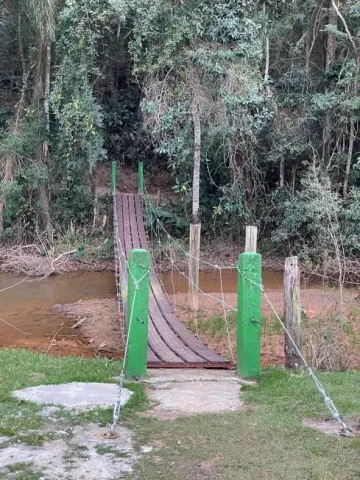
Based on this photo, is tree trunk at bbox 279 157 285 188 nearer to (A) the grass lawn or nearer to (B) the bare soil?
(B) the bare soil

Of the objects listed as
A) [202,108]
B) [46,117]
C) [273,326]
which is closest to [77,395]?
[273,326]

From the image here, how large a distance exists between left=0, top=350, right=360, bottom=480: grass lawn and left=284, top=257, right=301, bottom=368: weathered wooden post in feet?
2.60

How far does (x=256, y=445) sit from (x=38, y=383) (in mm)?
1710

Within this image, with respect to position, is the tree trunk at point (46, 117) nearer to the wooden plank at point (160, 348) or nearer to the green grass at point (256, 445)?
the wooden plank at point (160, 348)

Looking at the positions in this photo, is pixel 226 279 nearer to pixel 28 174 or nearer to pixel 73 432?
pixel 28 174

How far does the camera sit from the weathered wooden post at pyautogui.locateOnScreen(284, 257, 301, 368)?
16.6 ft

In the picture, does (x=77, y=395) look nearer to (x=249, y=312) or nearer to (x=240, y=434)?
(x=240, y=434)

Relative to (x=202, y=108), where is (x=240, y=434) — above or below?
below

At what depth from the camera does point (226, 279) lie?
12102mm

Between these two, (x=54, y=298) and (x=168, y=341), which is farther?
(x=54, y=298)

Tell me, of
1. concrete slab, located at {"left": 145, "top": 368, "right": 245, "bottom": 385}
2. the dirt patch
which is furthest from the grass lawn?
the dirt patch

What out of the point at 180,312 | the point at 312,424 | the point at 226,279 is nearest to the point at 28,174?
the point at 226,279

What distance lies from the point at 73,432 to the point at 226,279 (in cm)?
913

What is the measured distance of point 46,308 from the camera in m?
9.56
